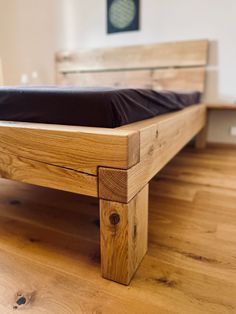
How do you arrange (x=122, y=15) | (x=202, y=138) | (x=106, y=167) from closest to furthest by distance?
(x=106, y=167) < (x=202, y=138) < (x=122, y=15)

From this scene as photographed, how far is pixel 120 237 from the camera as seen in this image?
0.70 metres

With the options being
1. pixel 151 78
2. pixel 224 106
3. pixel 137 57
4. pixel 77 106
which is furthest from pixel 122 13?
pixel 77 106

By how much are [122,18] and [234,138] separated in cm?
167

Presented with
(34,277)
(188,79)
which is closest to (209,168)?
(188,79)

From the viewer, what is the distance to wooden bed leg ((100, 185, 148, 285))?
683 mm

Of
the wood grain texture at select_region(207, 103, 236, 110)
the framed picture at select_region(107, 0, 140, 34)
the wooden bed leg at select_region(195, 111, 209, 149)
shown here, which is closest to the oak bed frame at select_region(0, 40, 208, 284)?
the wood grain texture at select_region(207, 103, 236, 110)

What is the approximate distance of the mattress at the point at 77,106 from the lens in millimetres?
764

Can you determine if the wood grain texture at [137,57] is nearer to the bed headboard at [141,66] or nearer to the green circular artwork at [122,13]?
the bed headboard at [141,66]

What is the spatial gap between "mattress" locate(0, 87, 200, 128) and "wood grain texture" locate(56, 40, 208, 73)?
5.24 ft

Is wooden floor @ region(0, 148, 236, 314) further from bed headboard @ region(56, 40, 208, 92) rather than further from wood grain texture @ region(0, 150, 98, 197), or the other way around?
bed headboard @ region(56, 40, 208, 92)

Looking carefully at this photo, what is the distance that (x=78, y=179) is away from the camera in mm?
714

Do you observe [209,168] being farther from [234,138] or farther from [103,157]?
[103,157]

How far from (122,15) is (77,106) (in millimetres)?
2227

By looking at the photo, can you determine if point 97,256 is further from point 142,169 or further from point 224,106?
point 224,106
